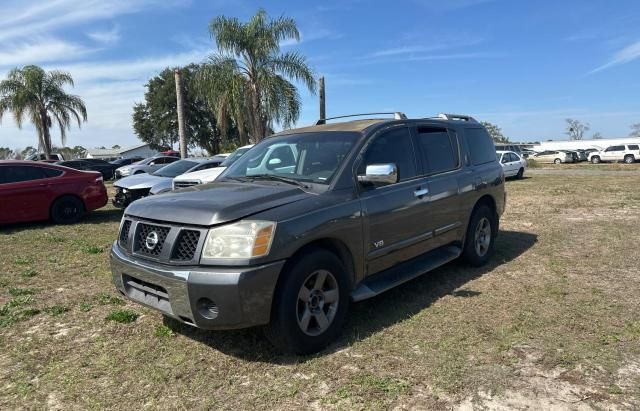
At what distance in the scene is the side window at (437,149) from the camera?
4.92 m

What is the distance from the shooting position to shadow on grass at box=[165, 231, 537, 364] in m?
3.61

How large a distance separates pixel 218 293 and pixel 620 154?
46132 millimetres

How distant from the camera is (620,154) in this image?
4034cm

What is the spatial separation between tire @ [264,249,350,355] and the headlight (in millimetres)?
301

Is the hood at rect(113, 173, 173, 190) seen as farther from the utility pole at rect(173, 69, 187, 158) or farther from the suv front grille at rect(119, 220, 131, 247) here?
the utility pole at rect(173, 69, 187, 158)

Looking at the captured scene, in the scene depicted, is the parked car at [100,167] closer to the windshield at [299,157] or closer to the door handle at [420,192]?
the windshield at [299,157]

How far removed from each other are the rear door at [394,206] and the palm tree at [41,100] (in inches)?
1117

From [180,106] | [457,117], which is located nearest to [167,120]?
[180,106]

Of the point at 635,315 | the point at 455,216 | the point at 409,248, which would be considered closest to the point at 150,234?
the point at 409,248

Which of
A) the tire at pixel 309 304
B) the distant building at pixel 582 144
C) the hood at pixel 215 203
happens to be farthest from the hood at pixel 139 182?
the distant building at pixel 582 144

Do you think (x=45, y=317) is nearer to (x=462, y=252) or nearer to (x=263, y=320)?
(x=263, y=320)

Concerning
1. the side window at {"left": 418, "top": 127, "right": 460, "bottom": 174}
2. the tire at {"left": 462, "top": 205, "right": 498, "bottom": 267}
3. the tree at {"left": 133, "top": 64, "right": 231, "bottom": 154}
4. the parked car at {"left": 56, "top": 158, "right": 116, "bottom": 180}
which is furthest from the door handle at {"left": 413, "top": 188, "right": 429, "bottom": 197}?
the tree at {"left": 133, "top": 64, "right": 231, "bottom": 154}

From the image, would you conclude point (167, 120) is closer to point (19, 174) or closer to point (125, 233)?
point (19, 174)

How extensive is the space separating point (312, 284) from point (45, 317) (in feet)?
8.95
